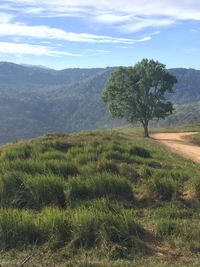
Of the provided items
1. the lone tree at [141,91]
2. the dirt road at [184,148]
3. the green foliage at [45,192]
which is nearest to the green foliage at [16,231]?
the green foliage at [45,192]

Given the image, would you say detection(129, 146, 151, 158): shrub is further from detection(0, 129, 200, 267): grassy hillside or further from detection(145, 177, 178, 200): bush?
detection(145, 177, 178, 200): bush

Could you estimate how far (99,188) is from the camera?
11625 mm

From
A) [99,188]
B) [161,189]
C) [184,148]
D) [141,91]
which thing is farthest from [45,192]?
[141,91]

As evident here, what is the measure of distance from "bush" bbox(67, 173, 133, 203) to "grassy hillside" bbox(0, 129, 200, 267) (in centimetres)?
2

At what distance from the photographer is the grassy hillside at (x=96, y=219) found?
7.76 meters

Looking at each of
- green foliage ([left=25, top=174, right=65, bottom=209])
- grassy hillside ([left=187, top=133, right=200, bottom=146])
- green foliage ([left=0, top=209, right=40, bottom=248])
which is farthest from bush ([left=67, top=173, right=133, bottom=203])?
grassy hillside ([left=187, top=133, right=200, bottom=146])

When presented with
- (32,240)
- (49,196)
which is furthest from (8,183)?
(32,240)

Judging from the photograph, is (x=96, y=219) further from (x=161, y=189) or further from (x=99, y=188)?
(x=161, y=189)

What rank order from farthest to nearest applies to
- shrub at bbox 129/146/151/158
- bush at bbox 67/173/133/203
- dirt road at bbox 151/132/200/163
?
dirt road at bbox 151/132/200/163
shrub at bbox 129/146/151/158
bush at bbox 67/173/133/203

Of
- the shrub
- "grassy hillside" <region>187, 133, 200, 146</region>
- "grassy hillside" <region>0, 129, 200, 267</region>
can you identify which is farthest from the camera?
"grassy hillside" <region>187, 133, 200, 146</region>

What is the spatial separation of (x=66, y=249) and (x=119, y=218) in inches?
42.9

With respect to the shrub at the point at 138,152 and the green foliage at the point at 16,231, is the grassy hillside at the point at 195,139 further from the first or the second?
the green foliage at the point at 16,231

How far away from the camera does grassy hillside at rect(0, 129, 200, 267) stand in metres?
7.76

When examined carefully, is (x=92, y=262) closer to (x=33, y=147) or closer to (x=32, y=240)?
(x=32, y=240)
